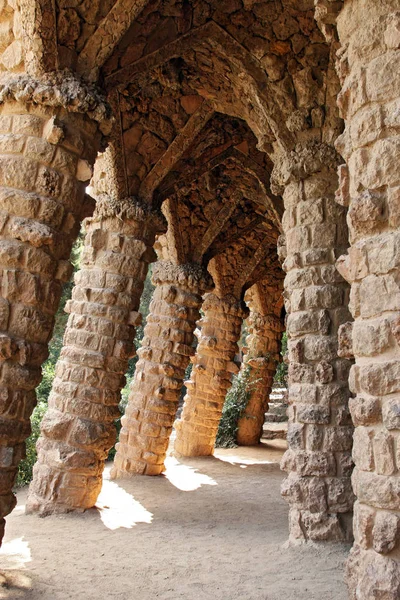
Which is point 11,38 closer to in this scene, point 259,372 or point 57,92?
point 57,92

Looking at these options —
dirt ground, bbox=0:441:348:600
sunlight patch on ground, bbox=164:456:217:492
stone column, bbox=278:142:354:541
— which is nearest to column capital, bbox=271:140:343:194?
stone column, bbox=278:142:354:541

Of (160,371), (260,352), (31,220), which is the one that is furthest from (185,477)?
(31,220)

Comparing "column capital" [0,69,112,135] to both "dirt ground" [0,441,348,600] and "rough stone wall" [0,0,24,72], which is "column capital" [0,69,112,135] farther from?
"dirt ground" [0,441,348,600]

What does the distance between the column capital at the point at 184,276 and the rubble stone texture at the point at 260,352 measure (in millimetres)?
4730

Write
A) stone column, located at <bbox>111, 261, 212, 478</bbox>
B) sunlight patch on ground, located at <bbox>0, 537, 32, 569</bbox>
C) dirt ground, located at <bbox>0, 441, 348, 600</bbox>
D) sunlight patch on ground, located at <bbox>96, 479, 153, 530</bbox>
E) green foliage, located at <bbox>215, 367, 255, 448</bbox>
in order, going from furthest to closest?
green foliage, located at <bbox>215, 367, 255, 448</bbox> < stone column, located at <bbox>111, 261, 212, 478</bbox> < sunlight patch on ground, located at <bbox>96, 479, 153, 530</bbox> < sunlight patch on ground, located at <bbox>0, 537, 32, 569</bbox> < dirt ground, located at <bbox>0, 441, 348, 600</bbox>

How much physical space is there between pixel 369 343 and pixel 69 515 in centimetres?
548

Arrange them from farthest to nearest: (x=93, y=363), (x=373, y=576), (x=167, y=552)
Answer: (x=93, y=363) < (x=167, y=552) < (x=373, y=576)

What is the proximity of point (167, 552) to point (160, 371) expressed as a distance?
4636 mm

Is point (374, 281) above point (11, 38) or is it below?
below

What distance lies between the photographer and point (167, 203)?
35.7 feet

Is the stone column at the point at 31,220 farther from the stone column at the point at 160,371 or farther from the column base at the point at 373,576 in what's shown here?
the stone column at the point at 160,371

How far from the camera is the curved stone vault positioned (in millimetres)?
2822

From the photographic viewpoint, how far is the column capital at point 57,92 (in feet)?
14.7

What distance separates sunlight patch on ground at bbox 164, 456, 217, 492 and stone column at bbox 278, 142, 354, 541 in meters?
4.74
